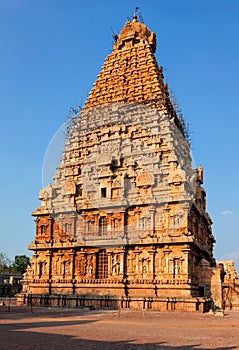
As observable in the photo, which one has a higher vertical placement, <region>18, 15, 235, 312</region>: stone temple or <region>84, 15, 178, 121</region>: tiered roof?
<region>84, 15, 178, 121</region>: tiered roof

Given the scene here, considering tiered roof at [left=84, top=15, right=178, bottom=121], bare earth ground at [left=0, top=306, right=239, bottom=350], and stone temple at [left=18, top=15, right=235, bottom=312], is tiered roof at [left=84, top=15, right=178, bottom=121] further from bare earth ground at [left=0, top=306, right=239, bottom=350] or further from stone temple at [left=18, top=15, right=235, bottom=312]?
bare earth ground at [left=0, top=306, right=239, bottom=350]

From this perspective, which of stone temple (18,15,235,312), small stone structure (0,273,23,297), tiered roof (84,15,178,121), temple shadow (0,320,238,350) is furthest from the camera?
small stone structure (0,273,23,297)

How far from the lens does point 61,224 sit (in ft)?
147

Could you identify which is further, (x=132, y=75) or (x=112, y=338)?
(x=132, y=75)

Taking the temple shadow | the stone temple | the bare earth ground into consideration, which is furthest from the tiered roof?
the temple shadow

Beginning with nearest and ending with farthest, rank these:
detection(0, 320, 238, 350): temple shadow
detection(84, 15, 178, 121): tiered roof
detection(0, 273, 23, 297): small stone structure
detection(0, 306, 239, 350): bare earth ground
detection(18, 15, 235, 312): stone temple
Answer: detection(0, 320, 238, 350): temple shadow
detection(0, 306, 239, 350): bare earth ground
detection(18, 15, 235, 312): stone temple
detection(84, 15, 178, 121): tiered roof
detection(0, 273, 23, 297): small stone structure

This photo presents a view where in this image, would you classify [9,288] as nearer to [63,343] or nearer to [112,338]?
[112,338]

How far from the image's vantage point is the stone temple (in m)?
37.9

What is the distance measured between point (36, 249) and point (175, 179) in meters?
16.9

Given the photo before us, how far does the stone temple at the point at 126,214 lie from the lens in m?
37.9

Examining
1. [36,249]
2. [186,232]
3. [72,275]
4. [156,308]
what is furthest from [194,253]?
[36,249]

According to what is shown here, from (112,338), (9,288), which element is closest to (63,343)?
(112,338)

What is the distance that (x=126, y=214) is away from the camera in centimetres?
4156

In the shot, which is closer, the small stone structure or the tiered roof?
the tiered roof
